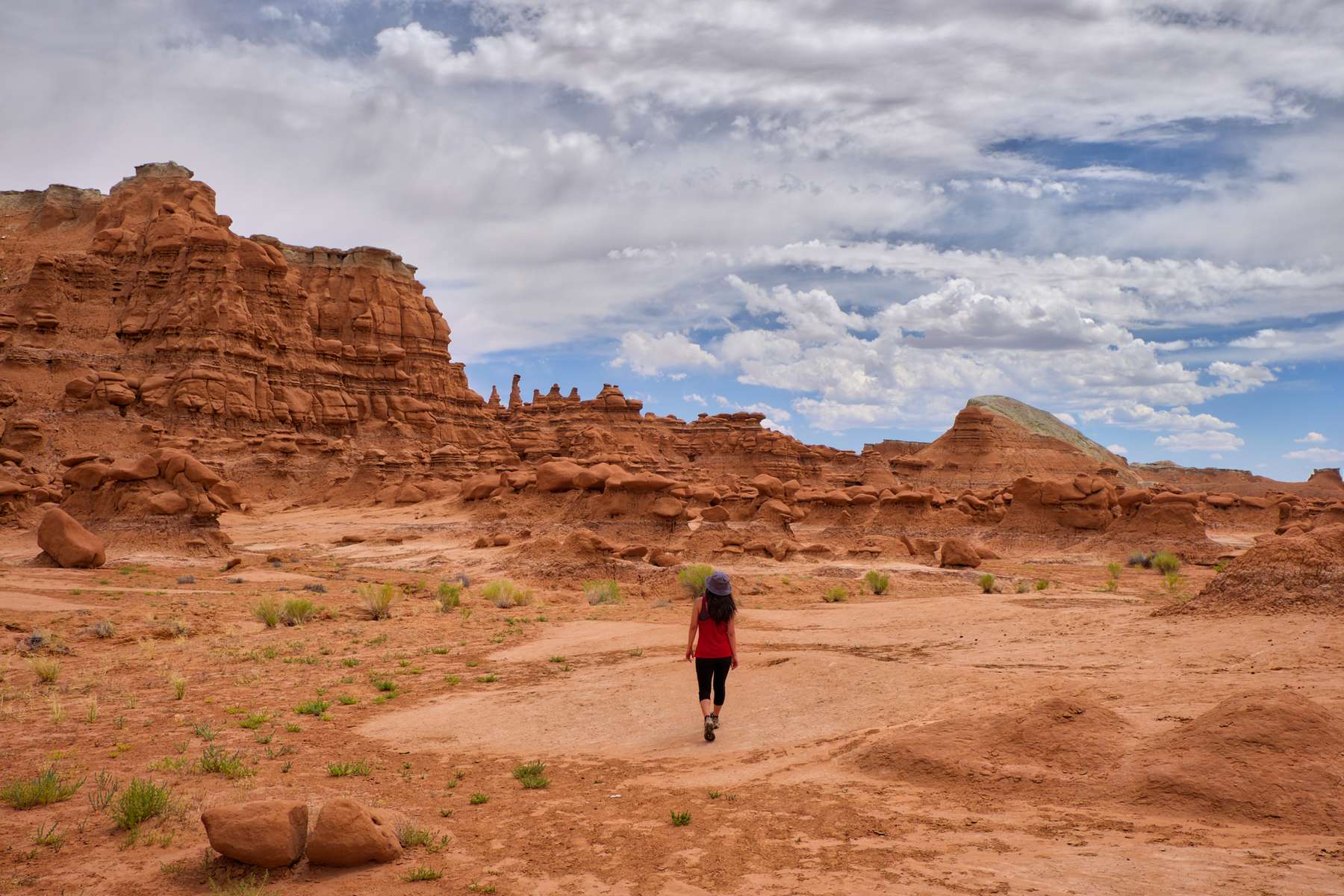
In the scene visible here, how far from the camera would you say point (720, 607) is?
8852 mm

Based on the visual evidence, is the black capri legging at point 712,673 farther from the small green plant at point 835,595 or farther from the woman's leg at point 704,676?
the small green plant at point 835,595

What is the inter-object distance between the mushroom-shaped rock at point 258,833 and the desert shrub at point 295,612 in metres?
13.9

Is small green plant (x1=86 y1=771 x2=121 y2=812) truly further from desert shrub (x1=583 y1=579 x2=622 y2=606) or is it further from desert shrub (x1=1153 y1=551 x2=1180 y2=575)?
desert shrub (x1=1153 y1=551 x2=1180 y2=575)

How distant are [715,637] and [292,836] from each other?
452cm

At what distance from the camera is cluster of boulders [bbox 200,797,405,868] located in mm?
5578

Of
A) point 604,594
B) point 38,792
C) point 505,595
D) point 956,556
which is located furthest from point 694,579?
point 38,792

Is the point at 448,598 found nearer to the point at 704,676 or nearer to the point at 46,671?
the point at 46,671

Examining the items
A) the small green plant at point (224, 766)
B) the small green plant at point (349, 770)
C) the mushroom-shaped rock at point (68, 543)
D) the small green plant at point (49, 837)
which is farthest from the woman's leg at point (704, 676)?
the mushroom-shaped rock at point (68, 543)

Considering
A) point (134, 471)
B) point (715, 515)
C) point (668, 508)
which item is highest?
point (134, 471)

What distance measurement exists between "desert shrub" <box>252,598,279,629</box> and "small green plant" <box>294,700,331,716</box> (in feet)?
25.9

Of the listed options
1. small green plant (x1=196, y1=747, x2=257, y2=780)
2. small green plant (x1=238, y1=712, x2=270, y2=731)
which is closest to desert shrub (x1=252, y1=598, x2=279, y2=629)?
small green plant (x1=238, y1=712, x2=270, y2=731)

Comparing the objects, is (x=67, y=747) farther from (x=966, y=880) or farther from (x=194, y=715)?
(x=966, y=880)

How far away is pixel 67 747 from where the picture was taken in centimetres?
892

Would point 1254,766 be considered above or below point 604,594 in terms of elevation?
above
